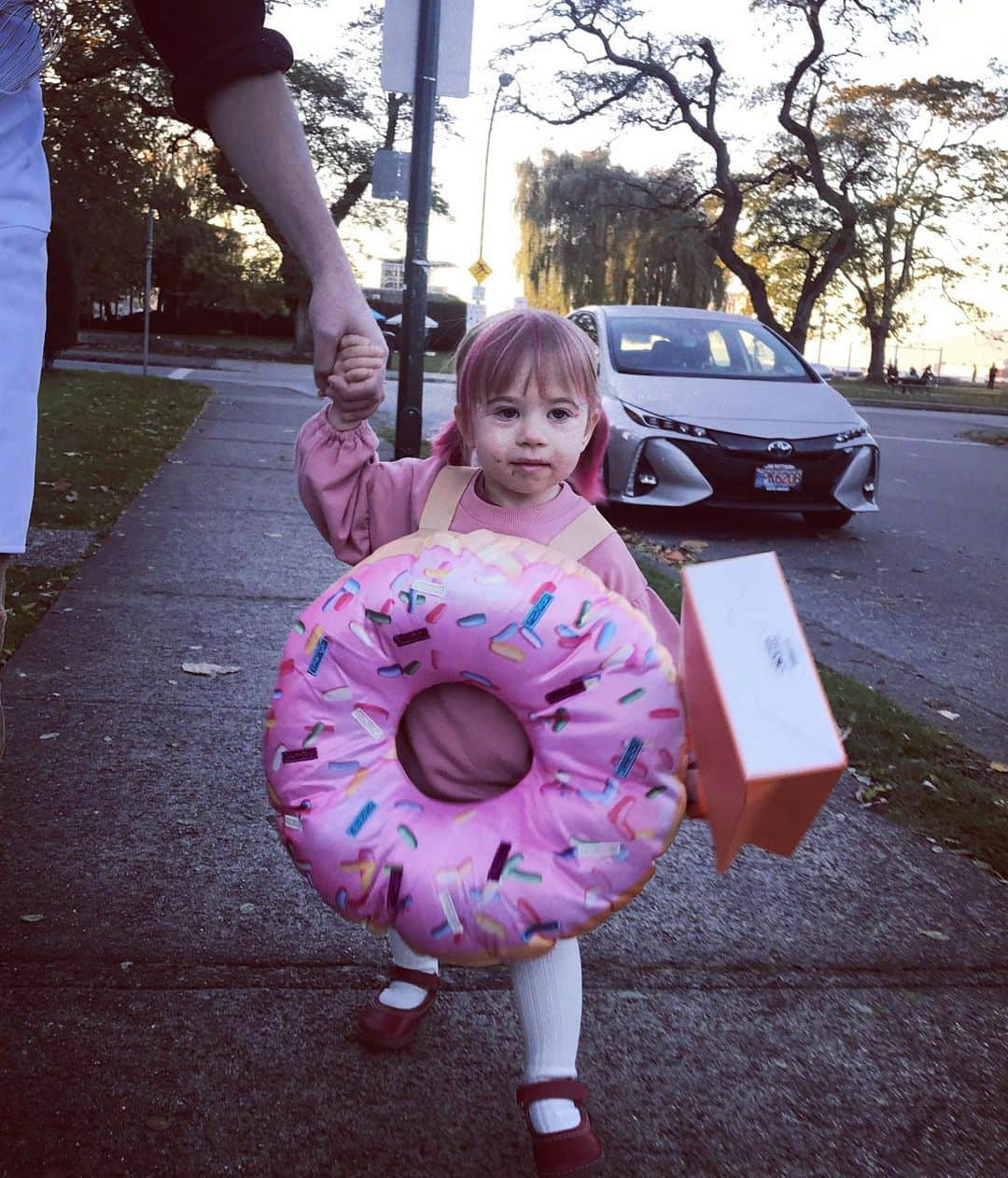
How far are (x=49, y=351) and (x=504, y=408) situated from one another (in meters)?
15.3

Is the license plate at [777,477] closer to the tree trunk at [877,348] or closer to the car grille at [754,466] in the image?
the car grille at [754,466]

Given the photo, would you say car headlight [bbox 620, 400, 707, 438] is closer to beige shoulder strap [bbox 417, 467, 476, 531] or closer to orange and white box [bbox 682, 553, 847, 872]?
beige shoulder strap [bbox 417, 467, 476, 531]

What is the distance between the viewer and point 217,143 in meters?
2.08

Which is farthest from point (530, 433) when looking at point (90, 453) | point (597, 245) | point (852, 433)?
point (597, 245)

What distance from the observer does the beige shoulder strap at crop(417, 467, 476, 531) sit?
87.2 inches

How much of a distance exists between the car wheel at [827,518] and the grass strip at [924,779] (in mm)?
4358

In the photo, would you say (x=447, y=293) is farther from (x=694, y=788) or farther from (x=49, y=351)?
(x=694, y=788)

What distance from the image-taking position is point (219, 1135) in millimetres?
2059

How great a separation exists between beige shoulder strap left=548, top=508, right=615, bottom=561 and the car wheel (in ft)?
22.4

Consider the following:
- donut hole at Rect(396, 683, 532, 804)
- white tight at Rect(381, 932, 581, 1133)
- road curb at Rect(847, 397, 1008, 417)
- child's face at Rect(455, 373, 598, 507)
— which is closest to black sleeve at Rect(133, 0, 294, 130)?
child's face at Rect(455, 373, 598, 507)

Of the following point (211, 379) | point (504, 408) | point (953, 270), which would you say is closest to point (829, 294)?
point (953, 270)

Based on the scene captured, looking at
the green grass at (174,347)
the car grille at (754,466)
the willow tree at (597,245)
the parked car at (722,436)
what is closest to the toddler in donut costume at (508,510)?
the parked car at (722,436)

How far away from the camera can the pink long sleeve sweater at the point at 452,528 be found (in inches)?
83.0

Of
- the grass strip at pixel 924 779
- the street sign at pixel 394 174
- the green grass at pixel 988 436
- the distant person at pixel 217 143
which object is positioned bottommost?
the green grass at pixel 988 436
